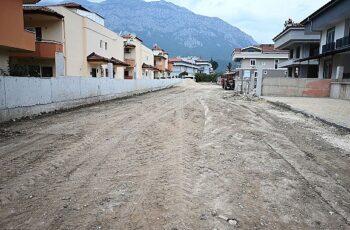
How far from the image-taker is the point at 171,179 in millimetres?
5730

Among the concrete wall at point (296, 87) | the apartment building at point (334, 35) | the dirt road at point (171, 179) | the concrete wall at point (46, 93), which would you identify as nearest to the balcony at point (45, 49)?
the concrete wall at point (46, 93)

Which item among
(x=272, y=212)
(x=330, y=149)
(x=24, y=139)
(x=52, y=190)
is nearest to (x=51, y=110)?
(x=24, y=139)

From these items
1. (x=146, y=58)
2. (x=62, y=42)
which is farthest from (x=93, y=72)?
(x=146, y=58)

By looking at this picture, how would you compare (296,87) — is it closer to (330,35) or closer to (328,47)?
(328,47)

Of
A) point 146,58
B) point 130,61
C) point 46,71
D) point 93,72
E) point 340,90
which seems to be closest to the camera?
point 46,71

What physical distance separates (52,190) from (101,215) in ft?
4.36

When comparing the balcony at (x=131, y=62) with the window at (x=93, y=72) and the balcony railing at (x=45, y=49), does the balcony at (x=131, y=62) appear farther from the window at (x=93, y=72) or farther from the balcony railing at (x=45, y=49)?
the balcony railing at (x=45, y=49)

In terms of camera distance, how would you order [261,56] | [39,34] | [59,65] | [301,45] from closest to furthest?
[59,65] < [39,34] < [301,45] < [261,56]

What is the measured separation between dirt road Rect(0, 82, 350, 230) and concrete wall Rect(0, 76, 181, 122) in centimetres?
261

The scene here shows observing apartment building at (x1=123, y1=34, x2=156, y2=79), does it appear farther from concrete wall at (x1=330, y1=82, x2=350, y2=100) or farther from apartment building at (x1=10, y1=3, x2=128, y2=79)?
concrete wall at (x1=330, y1=82, x2=350, y2=100)

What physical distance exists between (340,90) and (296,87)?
164 inches

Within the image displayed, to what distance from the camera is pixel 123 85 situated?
3012 centimetres

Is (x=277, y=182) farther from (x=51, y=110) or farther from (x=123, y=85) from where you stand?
(x=123, y=85)

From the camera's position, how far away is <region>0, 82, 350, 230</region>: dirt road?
4.24 meters
